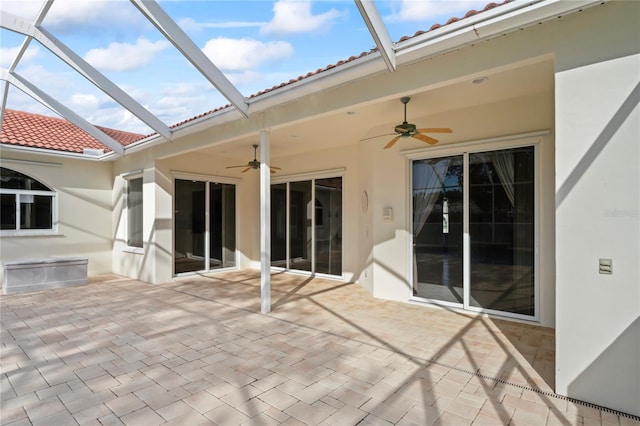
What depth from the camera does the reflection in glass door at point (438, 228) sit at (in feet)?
17.7

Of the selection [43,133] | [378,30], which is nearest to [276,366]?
[378,30]

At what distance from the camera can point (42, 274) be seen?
7.26m

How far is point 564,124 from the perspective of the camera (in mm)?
2830

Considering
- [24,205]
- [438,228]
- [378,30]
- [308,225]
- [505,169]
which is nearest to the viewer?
[378,30]

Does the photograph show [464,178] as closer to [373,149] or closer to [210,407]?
[373,149]

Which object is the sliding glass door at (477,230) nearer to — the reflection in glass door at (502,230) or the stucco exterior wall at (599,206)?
the reflection in glass door at (502,230)

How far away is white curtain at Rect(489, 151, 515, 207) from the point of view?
4906mm

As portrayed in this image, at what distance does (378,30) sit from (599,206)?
236 centimetres

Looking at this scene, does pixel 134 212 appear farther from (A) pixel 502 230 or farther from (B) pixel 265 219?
(A) pixel 502 230

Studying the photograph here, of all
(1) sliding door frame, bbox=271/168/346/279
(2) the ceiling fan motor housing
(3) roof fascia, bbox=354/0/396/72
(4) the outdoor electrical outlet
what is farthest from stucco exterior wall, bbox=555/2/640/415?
(1) sliding door frame, bbox=271/168/346/279

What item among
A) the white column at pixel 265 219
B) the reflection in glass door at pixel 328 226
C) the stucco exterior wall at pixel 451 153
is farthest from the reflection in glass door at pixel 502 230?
the reflection in glass door at pixel 328 226

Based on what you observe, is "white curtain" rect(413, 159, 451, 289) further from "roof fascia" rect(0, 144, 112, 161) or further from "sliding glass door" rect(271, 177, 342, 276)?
"roof fascia" rect(0, 144, 112, 161)

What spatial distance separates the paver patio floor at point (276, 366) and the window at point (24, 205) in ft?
10.7

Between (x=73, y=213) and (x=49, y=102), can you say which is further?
(x=73, y=213)
